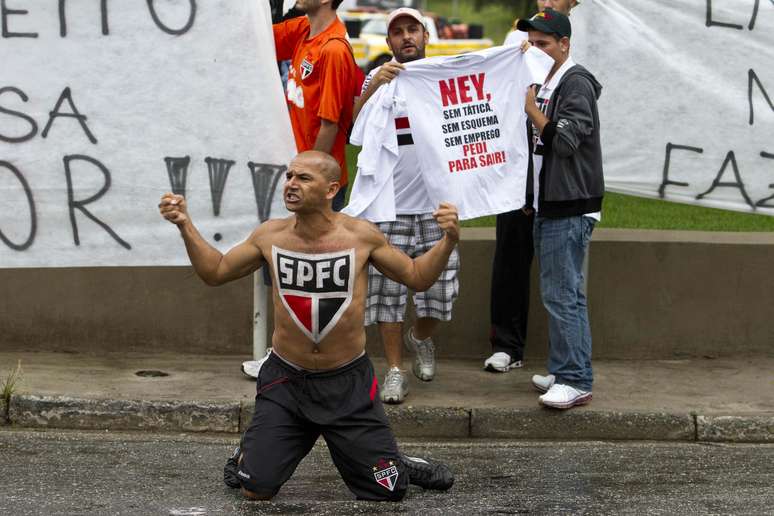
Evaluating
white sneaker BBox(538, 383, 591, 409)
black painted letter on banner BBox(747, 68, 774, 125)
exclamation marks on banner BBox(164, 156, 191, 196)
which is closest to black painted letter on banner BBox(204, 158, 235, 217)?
exclamation marks on banner BBox(164, 156, 191, 196)

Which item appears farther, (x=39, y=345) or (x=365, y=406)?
(x=39, y=345)

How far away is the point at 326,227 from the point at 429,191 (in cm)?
124

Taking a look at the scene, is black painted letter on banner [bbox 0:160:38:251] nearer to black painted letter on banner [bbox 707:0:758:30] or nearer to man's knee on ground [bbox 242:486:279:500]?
man's knee on ground [bbox 242:486:279:500]

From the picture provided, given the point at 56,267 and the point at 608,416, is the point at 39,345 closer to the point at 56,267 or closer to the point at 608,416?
the point at 56,267

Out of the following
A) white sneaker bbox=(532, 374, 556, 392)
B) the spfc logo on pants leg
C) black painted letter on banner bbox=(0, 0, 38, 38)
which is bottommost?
white sneaker bbox=(532, 374, 556, 392)

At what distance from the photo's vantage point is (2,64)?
6.60 m

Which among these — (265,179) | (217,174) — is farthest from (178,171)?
(265,179)

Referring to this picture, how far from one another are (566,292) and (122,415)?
2135 millimetres

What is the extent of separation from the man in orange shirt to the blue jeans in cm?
101

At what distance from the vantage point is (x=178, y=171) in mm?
6691

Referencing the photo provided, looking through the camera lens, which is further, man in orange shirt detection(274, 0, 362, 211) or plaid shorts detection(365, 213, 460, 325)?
plaid shorts detection(365, 213, 460, 325)

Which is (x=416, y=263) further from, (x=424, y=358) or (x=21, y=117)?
(x=21, y=117)

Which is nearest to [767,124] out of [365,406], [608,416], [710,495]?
[608,416]

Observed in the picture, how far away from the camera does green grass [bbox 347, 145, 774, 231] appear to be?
8.91m
